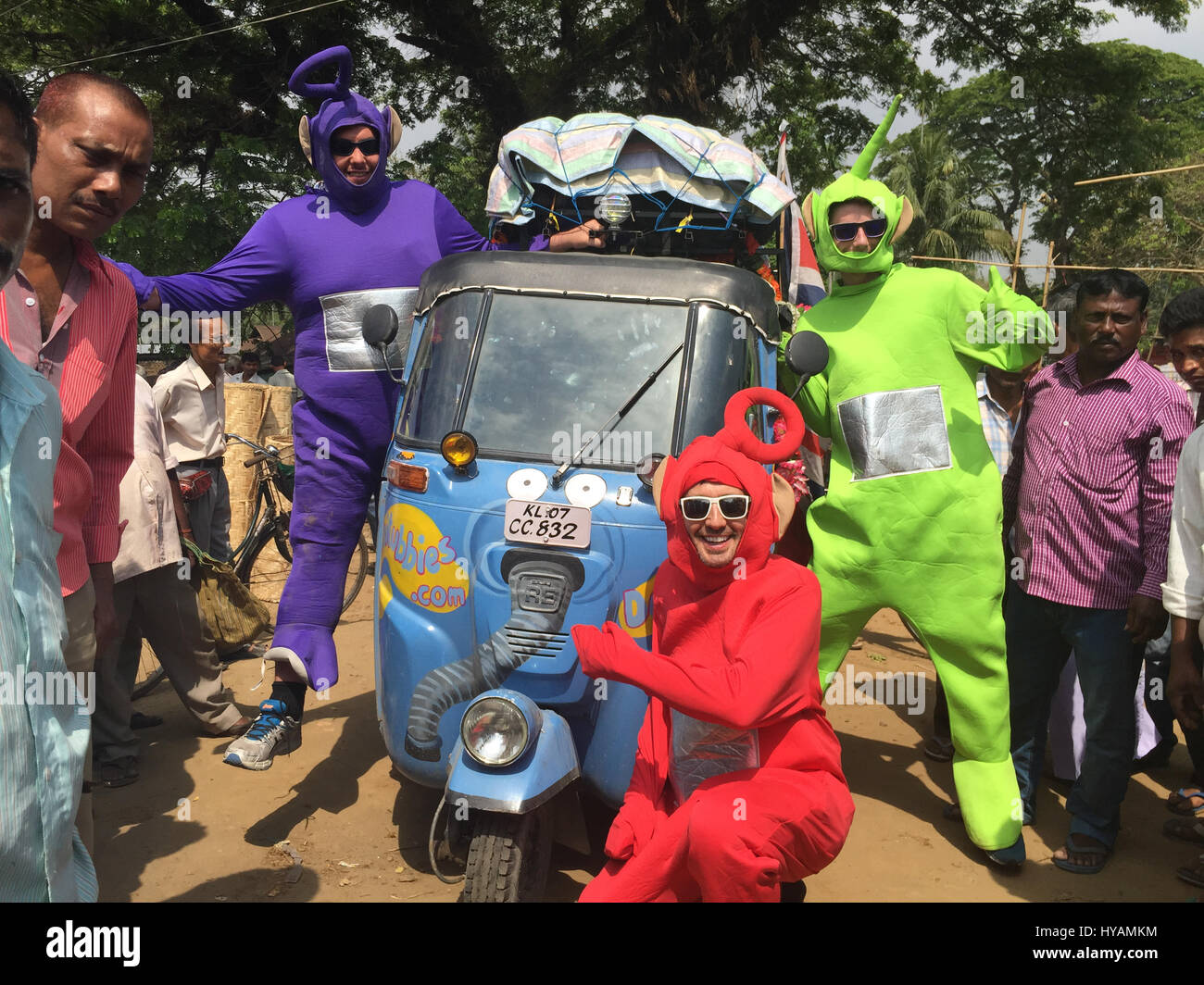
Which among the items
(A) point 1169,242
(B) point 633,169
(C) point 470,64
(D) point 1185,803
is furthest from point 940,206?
(D) point 1185,803

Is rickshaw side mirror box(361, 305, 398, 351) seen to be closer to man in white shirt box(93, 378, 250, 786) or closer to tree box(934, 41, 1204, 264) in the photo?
man in white shirt box(93, 378, 250, 786)

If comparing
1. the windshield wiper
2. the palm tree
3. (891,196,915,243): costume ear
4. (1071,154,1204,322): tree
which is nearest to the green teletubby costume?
(891,196,915,243): costume ear

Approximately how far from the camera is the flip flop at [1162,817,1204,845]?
4.36 metres

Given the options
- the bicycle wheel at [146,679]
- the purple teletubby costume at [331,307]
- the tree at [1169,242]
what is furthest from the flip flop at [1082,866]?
the tree at [1169,242]

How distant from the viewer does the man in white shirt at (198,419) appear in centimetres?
608

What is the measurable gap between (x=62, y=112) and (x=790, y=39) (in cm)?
1298

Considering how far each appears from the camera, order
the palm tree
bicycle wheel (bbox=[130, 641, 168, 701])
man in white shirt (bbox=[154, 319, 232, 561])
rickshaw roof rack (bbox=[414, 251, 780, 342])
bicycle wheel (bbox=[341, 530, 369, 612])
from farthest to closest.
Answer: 1. the palm tree
2. bicycle wheel (bbox=[341, 530, 369, 612])
3. man in white shirt (bbox=[154, 319, 232, 561])
4. bicycle wheel (bbox=[130, 641, 168, 701])
5. rickshaw roof rack (bbox=[414, 251, 780, 342])

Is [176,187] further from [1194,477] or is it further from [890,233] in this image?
[1194,477]

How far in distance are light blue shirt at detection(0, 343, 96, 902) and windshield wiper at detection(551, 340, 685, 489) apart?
2.04 meters

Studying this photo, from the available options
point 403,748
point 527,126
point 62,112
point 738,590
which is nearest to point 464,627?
point 403,748

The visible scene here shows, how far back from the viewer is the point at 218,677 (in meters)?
5.23

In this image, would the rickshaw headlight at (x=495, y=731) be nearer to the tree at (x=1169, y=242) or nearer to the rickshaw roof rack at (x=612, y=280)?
the rickshaw roof rack at (x=612, y=280)

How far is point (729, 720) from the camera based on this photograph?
2.70m

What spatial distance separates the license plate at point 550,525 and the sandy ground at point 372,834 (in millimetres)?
1260
